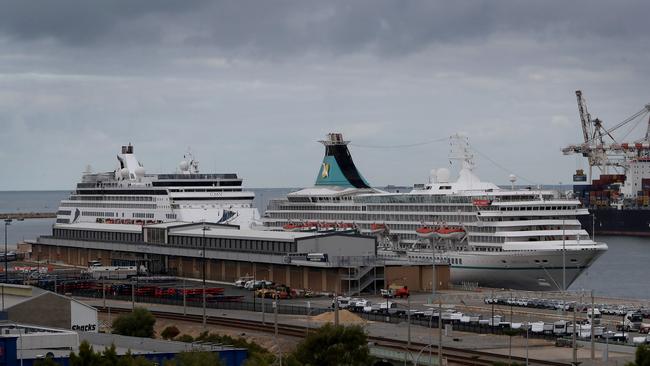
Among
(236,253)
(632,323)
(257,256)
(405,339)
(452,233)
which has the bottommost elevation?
(632,323)

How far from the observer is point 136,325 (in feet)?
203

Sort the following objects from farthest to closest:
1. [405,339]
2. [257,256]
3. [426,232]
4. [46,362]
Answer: [426,232] → [257,256] → [405,339] → [46,362]

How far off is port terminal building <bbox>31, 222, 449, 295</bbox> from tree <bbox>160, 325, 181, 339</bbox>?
2128 centimetres

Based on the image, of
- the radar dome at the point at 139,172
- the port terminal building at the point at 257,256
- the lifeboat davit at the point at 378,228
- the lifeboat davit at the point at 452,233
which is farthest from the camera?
the radar dome at the point at 139,172

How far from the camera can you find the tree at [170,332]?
212 ft

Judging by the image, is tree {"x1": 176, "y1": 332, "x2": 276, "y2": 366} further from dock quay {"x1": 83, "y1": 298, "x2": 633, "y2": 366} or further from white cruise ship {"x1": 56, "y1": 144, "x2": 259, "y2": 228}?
white cruise ship {"x1": 56, "y1": 144, "x2": 259, "y2": 228}

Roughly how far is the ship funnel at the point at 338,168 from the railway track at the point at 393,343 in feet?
147

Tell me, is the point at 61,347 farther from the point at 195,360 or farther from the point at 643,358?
the point at 643,358

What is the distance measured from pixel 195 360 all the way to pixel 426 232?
57483 millimetres

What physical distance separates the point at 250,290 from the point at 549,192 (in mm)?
22789

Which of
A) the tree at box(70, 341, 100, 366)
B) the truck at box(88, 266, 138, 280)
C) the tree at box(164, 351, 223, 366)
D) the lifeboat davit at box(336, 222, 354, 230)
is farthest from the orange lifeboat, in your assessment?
the tree at box(70, 341, 100, 366)

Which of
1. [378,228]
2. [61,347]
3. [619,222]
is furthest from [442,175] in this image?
[619,222]

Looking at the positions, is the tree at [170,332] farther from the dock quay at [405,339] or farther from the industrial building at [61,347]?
the industrial building at [61,347]

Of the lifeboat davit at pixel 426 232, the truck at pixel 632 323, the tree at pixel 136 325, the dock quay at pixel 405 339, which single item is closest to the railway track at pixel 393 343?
the dock quay at pixel 405 339
